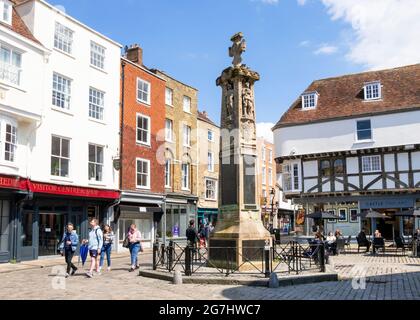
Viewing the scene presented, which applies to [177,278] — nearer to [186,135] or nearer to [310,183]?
[310,183]

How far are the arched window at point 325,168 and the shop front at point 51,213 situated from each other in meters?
15.5

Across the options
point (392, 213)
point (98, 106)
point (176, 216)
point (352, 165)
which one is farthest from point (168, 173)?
point (392, 213)

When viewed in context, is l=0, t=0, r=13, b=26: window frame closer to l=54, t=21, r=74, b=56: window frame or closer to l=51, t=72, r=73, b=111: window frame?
l=54, t=21, r=74, b=56: window frame

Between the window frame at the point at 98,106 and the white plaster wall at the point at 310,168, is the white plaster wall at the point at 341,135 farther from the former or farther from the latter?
the window frame at the point at 98,106

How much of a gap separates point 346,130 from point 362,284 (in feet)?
69.5

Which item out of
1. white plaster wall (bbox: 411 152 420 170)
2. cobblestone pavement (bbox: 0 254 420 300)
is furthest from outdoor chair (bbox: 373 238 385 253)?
white plaster wall (bbox: 411 152 420 170)

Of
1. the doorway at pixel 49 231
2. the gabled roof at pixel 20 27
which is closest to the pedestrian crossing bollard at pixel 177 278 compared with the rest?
the doorway at pixel 49 231

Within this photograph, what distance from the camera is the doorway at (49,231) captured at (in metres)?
20.9

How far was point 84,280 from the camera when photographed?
41.8 ft

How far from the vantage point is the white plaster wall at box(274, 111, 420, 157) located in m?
29.5

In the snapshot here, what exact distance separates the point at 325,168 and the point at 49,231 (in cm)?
1961

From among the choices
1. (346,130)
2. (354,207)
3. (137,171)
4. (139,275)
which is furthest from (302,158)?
(139,275)

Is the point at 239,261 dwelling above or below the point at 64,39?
below

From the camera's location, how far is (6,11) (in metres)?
19.4
